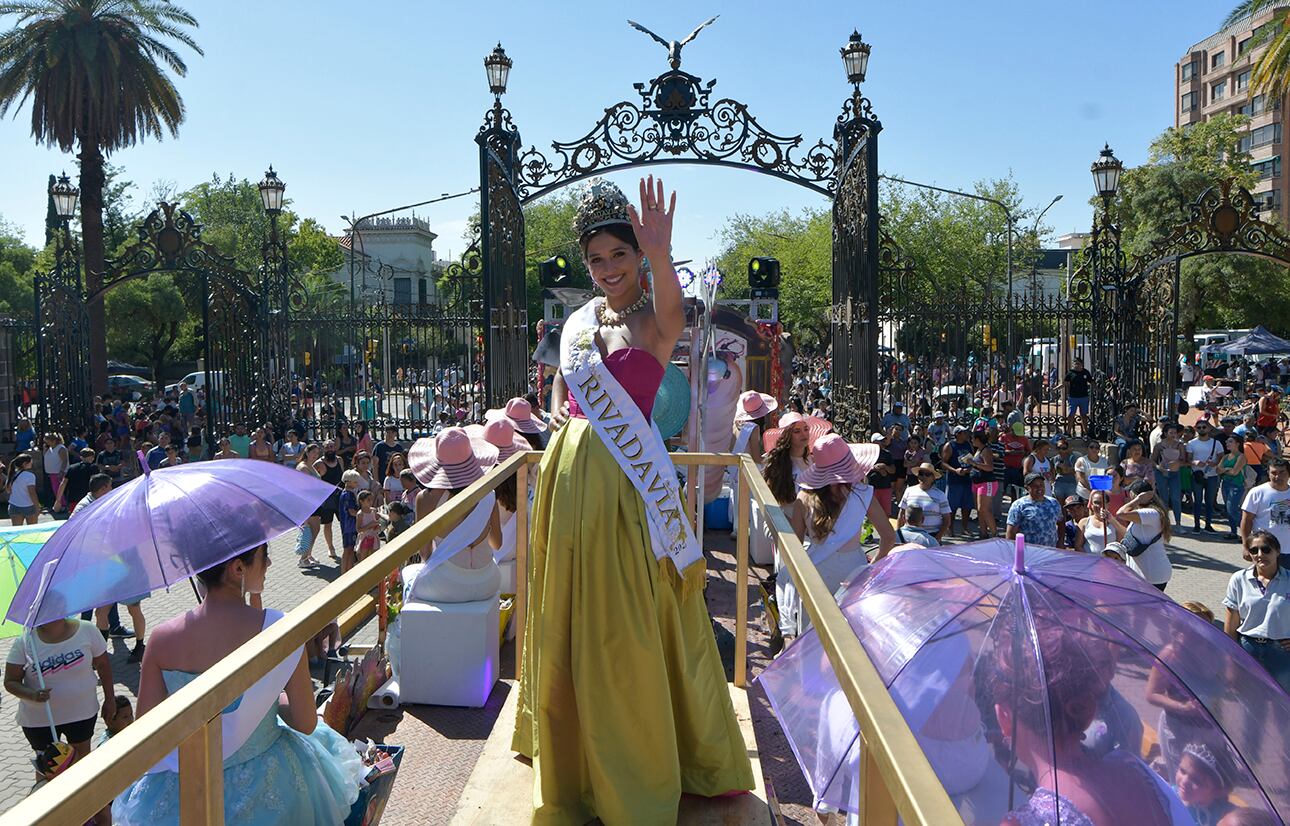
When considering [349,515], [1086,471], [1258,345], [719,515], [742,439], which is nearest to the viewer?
[742,439]

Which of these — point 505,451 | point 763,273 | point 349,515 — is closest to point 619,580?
point 505,451

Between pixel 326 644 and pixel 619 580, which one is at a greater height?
Result: pixel 619 580

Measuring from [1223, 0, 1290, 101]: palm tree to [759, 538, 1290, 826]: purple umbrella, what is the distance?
19.9 m

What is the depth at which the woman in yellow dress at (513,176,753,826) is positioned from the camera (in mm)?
2836

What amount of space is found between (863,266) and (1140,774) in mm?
10544

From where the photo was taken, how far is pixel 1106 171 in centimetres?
1520

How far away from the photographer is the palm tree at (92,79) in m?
20.7

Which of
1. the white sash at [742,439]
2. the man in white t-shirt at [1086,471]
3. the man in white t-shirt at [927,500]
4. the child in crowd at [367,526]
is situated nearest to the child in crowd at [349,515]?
the child in crowd at [367,526]

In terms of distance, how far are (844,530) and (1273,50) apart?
1873 centimetres

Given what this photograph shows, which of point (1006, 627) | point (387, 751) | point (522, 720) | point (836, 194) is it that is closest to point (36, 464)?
point (836, 194)

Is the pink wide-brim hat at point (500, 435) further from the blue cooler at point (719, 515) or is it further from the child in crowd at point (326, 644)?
the blue cooler at point (719, 515)

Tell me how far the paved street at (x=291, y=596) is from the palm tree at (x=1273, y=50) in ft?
37.5

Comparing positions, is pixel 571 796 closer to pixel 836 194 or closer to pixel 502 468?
pixel 502 468

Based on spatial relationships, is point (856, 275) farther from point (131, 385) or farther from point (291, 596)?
point (131, 385)
